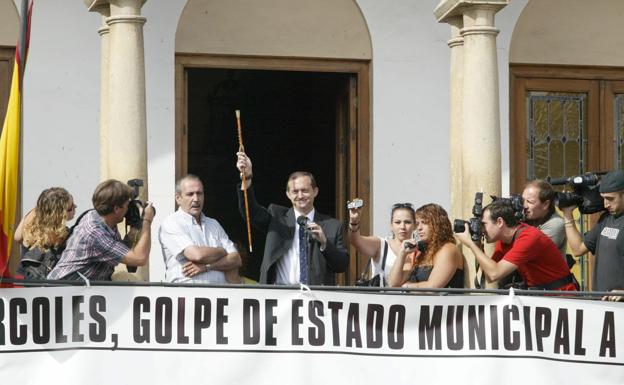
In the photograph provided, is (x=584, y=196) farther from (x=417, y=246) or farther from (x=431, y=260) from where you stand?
(x=417, y=246)

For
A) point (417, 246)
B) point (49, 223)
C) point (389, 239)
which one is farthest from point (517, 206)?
point (49, 223)

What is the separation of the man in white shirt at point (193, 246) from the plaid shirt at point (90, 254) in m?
0.80

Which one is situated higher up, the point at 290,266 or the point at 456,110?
the point at 456,110

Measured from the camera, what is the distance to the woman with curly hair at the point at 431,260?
894cm

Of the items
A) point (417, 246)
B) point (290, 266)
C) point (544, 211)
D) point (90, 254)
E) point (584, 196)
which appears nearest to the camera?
point (90, 254)

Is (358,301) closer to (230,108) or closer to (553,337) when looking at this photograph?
(553,337)

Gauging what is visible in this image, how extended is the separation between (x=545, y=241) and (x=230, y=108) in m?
9.68

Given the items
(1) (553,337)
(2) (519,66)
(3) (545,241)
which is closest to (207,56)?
(2) (519,66)

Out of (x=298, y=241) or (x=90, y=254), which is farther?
(x=298, y=241)

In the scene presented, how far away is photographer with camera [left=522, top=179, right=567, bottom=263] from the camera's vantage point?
31.2 ft

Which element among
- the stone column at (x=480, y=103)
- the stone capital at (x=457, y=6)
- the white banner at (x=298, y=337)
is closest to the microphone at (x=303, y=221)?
the white banner at (x=298, y=337)

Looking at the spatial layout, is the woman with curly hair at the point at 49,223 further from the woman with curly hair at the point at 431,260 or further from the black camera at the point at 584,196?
the black camera at the point at 584,196

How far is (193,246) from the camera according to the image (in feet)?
30.0

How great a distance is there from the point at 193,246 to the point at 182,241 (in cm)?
10
